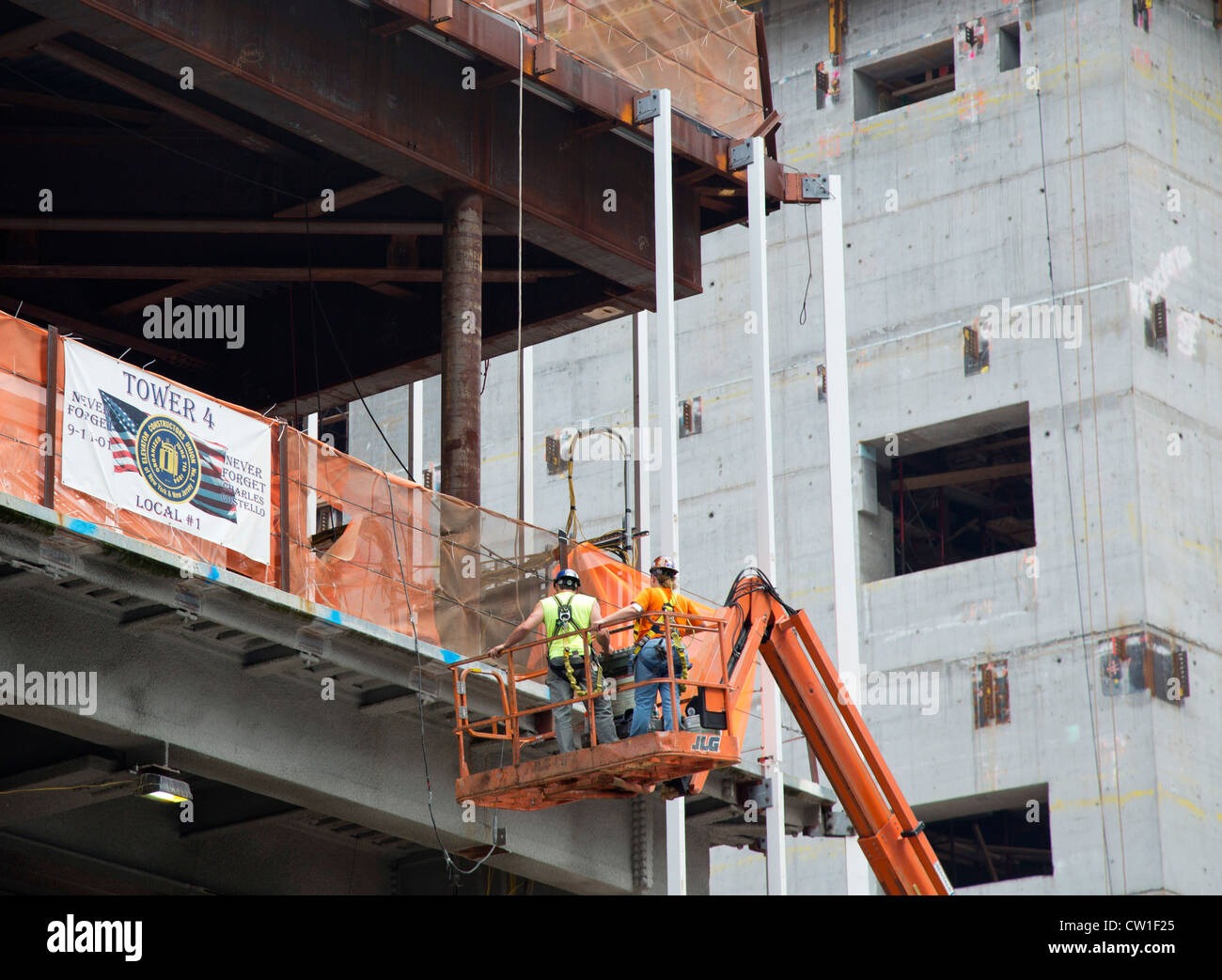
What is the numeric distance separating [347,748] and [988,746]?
2894 centimetres

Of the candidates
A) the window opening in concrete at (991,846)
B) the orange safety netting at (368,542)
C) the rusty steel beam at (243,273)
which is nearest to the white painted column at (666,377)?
the orange safety netting at (368,542)

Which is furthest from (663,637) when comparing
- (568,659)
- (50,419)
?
(50,419)

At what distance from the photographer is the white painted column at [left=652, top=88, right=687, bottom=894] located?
26.5 metres

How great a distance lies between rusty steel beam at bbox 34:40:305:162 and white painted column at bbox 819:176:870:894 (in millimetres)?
7913

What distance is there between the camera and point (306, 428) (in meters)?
36.7

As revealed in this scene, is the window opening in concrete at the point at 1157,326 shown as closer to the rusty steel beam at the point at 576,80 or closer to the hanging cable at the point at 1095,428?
the hanging cable at the point at 1095,428

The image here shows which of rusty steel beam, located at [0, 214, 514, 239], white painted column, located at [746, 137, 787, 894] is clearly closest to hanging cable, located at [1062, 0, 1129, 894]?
white painted column, located at [746, 137, 787, 894]

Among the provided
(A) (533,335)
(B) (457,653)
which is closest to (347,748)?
(B) (457,653)

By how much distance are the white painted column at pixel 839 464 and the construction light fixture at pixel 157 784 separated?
10015 mm

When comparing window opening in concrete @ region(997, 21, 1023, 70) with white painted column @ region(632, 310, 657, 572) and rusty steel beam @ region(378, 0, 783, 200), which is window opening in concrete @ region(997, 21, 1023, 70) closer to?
white painted column @ region(632, 310, 657, 572)

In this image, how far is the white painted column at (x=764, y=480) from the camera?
27562 mm

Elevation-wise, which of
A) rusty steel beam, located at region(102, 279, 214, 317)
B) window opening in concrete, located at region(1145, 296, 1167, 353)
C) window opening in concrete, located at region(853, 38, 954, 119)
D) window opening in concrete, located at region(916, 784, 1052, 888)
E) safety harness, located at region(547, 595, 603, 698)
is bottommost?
safety harness, located at region(547, 595, 603, 698)

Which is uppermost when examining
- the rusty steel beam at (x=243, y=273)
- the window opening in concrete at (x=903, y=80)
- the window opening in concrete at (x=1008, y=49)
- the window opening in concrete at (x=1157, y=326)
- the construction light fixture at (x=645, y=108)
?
the window opening in concrete at (x=903, y=80)

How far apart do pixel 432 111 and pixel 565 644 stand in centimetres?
991
